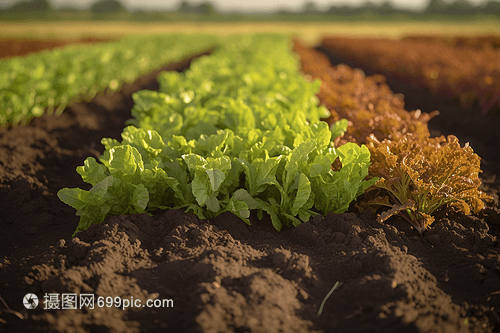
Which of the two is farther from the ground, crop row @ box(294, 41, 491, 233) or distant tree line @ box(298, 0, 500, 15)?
distant tree line @ box(298, 0, 500, 15)

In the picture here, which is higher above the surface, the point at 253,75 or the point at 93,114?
the point at 253,75

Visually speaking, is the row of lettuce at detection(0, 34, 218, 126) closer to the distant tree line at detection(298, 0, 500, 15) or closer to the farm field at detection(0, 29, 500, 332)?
the farm field at detection(0, 29, 500, 332)

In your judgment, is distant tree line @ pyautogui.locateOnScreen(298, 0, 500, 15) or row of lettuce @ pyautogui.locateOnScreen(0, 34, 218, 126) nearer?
row of lettuce @ pyautogui.locateOnScreen(0, 34, 218, 126)

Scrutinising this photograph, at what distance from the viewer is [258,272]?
2.36 m

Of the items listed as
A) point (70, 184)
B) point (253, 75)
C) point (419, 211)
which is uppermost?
point (253, 75)

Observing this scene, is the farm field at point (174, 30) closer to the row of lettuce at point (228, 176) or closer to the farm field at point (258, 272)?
the row of lettuce at point (228, 176)

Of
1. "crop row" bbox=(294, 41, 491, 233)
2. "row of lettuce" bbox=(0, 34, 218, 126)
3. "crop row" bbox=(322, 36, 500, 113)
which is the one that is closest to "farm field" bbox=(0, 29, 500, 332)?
"crop row" bbox=(294, 41, 491, 233)

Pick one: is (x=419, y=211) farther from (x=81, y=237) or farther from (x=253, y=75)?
(x=253, y=75)

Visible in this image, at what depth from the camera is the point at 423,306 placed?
7.21 ft

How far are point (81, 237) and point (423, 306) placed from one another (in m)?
2.53

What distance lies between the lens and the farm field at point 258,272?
2.08m

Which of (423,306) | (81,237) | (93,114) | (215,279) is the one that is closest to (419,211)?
(423,306)

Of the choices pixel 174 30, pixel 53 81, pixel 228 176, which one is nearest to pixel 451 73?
pixel 228 176

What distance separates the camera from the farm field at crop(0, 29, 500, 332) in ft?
6.82
